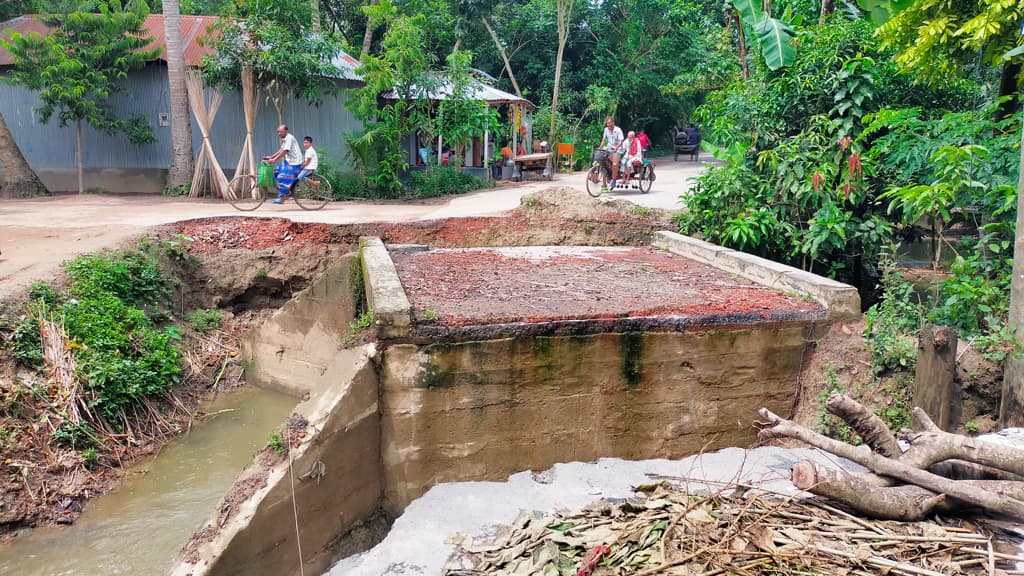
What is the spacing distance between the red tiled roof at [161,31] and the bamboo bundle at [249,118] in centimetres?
93

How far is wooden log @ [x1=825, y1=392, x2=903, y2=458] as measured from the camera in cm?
453

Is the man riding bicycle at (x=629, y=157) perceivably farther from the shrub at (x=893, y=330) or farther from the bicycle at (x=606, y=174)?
the shrub at (x=893, y=330)

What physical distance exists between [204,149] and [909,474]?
1336 cm

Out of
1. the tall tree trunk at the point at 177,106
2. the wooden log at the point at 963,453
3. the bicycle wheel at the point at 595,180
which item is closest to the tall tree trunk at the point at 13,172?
the tall tree trunk at the point at 177,106

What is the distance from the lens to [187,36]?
1570 centimetres

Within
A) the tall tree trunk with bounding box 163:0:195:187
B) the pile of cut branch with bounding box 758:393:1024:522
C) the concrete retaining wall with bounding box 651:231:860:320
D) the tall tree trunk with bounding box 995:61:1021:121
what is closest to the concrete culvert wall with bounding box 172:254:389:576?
the pile of cut branch with bounding box 758:393:1024:522

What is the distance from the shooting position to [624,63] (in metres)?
26.4

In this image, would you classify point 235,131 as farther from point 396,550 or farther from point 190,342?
point 396,550

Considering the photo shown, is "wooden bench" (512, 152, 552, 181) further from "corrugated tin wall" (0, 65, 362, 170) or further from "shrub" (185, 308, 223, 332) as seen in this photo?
"shrub" (185, 308, 223, 332)

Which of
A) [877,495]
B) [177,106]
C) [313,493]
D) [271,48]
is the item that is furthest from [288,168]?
[877,495]

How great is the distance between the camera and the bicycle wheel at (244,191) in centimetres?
1348

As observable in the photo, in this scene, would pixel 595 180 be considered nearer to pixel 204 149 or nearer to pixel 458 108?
pixel 458 108

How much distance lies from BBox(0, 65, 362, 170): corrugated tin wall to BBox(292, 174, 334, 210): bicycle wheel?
1419 millimetres

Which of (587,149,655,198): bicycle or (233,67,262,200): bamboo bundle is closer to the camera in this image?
(233,67,262,200): bamboo bundle
